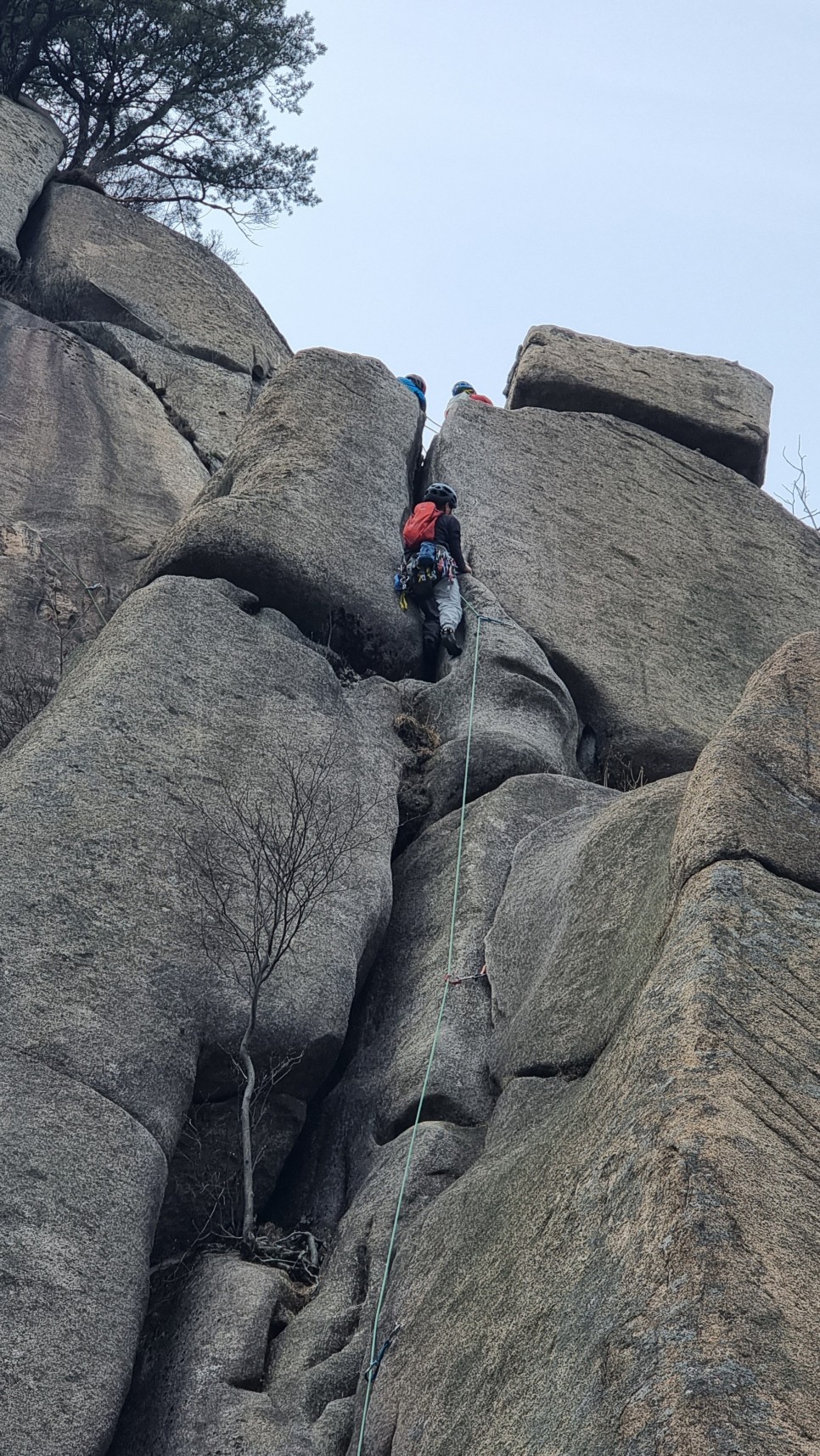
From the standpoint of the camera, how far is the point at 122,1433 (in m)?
6.96

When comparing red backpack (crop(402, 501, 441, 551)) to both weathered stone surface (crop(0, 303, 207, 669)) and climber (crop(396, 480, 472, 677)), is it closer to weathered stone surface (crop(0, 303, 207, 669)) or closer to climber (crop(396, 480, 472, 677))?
climber (crop(396, 480, 472, 677))

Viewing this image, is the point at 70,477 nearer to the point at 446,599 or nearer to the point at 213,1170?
the point at 446,599

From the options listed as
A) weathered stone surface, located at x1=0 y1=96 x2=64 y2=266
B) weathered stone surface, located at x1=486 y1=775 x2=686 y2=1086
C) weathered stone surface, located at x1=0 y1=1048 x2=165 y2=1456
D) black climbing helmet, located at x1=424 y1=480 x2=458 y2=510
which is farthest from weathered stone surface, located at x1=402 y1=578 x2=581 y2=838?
weathered stone surface, located at x1=0 y1=96 x2=64 y2=266

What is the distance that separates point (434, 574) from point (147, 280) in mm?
9919

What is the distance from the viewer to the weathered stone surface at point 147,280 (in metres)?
19.5

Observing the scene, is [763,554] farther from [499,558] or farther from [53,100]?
[53,100]

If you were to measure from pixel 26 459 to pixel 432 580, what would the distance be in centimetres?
521

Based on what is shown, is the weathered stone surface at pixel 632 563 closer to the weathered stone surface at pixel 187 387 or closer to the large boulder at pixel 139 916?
the large boulder at pixel 139 916

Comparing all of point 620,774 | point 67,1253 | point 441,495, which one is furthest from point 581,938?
point 441,495

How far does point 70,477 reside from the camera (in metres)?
15.4

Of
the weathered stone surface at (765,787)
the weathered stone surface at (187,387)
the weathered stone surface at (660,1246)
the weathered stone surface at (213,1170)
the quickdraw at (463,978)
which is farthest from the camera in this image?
the weathered stone surface at (187,387)

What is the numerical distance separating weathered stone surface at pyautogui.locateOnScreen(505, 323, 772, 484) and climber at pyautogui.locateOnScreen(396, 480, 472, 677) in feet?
14.0

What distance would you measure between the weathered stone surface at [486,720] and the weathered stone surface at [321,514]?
61 centimetres

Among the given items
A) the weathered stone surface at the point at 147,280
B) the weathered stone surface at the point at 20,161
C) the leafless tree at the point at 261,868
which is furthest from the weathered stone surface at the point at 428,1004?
the weathered stone surface at the point at 20,161
